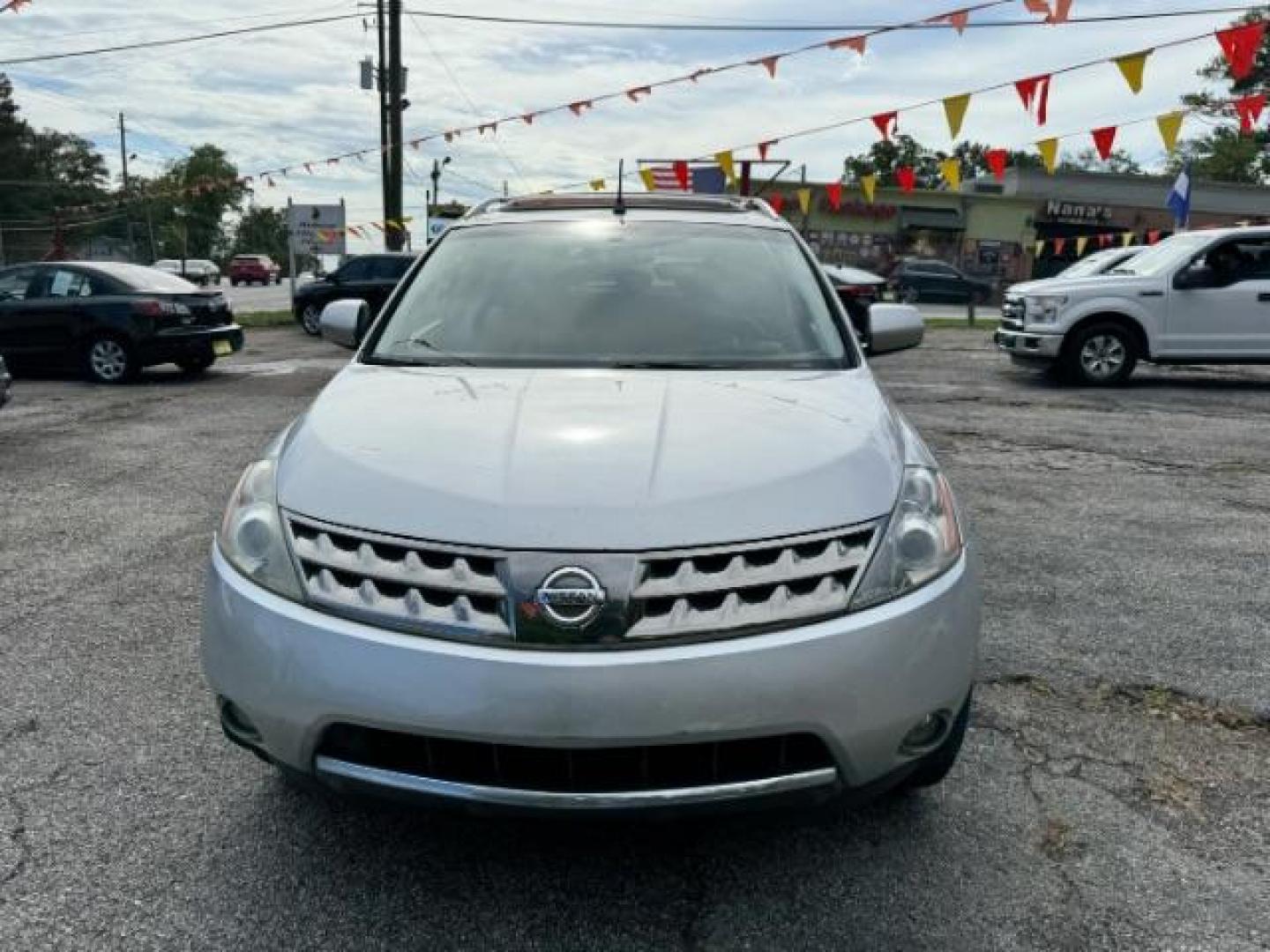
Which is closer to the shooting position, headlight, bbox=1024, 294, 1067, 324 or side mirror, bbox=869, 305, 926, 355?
side mirror, bbox=869, 305, 926, 355

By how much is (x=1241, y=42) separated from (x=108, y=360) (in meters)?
12.3

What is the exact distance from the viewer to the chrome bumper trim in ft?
6.32

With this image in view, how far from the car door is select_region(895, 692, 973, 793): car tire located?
1014 cm

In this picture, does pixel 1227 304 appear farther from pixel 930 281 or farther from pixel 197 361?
pixel 930 281

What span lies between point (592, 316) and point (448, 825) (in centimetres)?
163

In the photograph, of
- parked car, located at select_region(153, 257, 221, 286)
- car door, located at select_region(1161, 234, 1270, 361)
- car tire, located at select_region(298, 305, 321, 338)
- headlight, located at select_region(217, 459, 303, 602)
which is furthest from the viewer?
parked car, located at select_region(153, 257, 221, 286)

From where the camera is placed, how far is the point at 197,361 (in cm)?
1175

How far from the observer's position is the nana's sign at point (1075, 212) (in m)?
38.7

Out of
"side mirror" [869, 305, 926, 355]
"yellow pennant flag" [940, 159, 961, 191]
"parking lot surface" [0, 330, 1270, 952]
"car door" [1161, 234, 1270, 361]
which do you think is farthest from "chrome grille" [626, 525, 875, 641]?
"yellow pennant flag" [940, 159, 961, 191]

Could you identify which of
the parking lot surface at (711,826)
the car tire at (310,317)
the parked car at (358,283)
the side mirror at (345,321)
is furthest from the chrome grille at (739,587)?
→ the car tire at (310,317)

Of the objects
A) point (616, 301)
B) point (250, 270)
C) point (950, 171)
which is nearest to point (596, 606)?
point (616, 301)

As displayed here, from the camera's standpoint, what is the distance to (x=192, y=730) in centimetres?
302

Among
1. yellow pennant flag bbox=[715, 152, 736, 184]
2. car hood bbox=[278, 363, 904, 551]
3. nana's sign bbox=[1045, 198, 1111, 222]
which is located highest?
nana's sign bbox=[1045, 198, 1111, 222]

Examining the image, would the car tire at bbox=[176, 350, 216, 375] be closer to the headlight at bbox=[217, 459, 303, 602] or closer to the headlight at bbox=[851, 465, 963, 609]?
the headlight at bbox=[217, 459, 303, 602]
